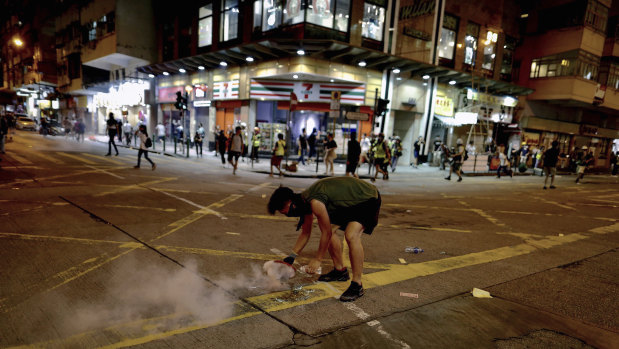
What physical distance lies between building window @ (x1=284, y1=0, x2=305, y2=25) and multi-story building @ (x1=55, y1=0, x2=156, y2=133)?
632 inches

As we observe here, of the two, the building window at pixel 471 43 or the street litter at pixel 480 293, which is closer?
the street litter at pixel 480 293

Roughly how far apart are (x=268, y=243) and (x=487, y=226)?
482 cm

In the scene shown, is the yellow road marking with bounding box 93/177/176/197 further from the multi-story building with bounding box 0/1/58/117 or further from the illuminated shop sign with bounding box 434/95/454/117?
the multi-story building with bounding box 0/1/58/117

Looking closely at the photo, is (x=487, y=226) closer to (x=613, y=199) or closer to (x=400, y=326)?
(x=400, y=326)

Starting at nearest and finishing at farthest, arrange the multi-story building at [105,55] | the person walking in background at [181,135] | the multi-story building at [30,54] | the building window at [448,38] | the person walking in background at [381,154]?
the person walking in background at [381,154]
the person walking in background at [181,135]
the building window at [448,38]
the multi-story building at [105,55]
the multi-story building at [30,54]

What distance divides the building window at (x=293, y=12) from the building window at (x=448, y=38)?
10247 mm

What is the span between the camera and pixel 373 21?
1864 cm

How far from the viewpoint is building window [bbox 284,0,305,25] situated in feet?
53.7

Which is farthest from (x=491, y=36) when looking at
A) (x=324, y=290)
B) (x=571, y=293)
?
(x=324, y=290)

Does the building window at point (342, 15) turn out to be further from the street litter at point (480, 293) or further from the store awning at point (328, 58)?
the street litter at point (480, 293)

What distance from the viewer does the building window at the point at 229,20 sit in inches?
816

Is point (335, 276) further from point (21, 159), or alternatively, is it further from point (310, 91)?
point (310, 91)

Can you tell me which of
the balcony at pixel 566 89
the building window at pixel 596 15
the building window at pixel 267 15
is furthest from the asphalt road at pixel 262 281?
the building window at pixel 596 15

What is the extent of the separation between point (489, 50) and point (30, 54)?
187ft
